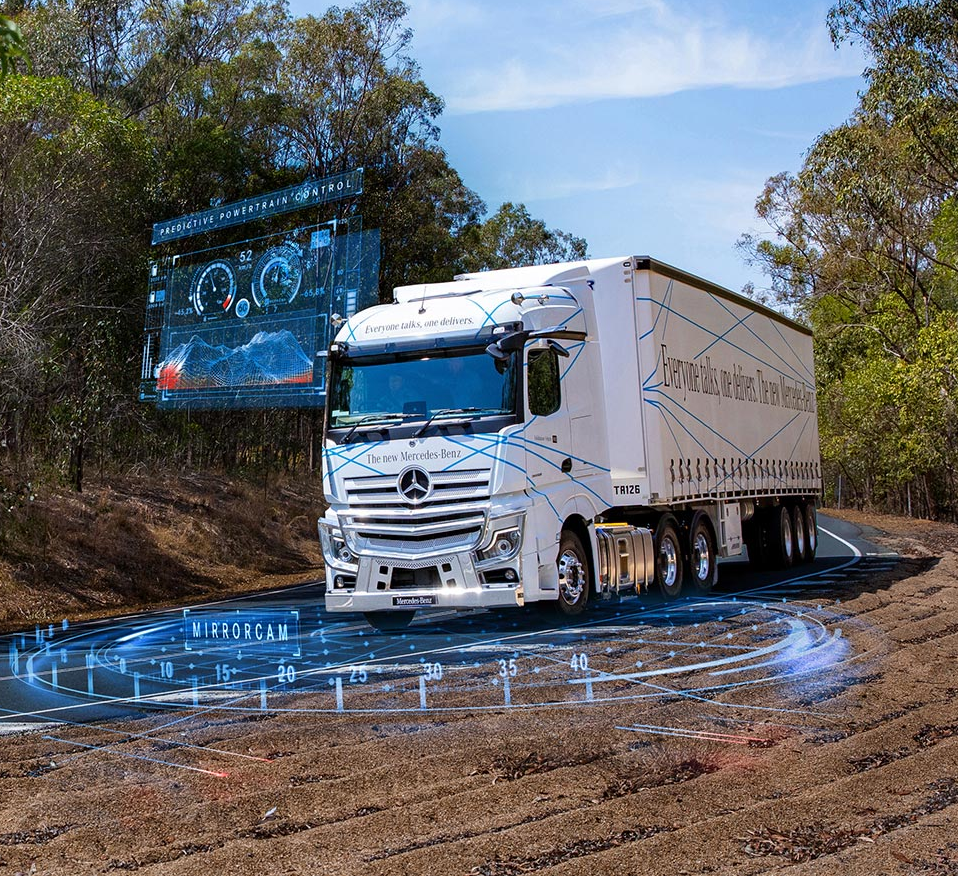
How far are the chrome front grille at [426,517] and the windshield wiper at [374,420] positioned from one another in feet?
1.77

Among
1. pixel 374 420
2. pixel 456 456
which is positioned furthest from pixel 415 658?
pixel 374 420

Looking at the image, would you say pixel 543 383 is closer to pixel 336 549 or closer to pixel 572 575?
pixel 572 575

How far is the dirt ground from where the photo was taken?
4852 mm

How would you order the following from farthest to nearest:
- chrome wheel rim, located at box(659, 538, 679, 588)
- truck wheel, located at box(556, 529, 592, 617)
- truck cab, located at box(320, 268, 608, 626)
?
chrome wheel rim, located at box(659, 538, 679, 588), truck wheel, located at box(556, 529, 592, 617), truck cab, located at box(320, 268, 608, 626)

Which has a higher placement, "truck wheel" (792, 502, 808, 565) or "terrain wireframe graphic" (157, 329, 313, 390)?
Result: "terrain wireframe graphic" (157, 329, 313, 390)

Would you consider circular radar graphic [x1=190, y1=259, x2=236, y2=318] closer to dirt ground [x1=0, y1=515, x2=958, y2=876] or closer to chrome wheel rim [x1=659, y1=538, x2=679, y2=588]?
chrome wheel rim [x1=659, y1=538, x2=679, y2=588]

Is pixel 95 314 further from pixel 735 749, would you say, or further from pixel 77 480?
pixel 735 749

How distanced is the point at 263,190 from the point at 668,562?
21.0 meters

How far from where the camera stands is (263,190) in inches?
1266

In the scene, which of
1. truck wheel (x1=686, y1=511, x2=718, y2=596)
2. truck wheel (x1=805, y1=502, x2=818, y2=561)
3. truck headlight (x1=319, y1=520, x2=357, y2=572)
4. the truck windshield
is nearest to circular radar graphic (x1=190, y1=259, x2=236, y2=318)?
truck wheel (x1=686, y1=511, x2=718, y2=596)

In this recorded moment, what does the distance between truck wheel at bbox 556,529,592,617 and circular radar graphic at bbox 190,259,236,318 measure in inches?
525

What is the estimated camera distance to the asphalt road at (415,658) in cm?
A: 852

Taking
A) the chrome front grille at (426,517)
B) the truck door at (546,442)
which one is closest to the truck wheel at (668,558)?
the truck door at (546,442)

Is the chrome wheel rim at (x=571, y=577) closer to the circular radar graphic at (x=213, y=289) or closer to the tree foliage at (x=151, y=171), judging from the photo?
the tree foliage at (x=151, y=171)
